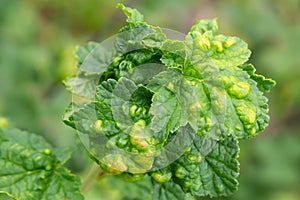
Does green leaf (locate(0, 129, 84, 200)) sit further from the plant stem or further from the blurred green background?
the blurred green background

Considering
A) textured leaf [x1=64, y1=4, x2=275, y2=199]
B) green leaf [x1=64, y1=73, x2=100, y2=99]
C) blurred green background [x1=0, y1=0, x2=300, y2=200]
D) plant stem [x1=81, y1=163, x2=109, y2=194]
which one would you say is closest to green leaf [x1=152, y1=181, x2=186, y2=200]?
textured leaf [x1=64, y1=4, x2=275, y2=199]

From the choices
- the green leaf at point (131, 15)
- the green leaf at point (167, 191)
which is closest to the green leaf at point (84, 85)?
the green leaf at point (131, 15)

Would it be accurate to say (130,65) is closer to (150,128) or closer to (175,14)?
(150,128)

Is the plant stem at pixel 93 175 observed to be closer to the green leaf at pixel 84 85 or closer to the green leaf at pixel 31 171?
the green leaf at pixel 31 171

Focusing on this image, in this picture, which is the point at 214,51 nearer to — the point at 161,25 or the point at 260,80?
the point at 260,80

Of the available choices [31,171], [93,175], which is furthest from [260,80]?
[31,171]

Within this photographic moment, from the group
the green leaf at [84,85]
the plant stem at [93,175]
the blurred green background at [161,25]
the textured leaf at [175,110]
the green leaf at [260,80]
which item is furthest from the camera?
the blurred green background at [161,25]
